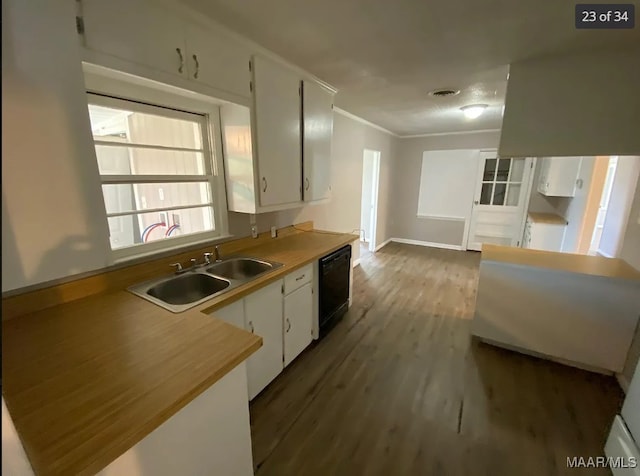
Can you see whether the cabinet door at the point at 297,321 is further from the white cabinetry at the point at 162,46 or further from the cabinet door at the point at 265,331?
the white cabinetry at the point at 162,46

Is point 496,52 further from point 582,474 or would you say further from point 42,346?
point 42,346

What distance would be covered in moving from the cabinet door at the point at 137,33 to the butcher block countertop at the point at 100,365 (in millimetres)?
1126

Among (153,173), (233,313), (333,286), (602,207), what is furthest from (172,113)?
(602,207)

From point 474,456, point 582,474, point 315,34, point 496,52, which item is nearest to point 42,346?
point 315,34

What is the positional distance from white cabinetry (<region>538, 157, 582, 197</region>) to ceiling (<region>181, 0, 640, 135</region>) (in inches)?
84.1

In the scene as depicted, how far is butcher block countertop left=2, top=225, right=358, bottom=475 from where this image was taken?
2.47 feet

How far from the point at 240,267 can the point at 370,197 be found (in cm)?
391

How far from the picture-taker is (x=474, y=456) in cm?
159

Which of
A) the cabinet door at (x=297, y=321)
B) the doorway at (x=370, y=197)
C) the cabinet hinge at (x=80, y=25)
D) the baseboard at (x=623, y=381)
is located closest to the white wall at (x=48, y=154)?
the cabinet hinge at (x=80, y=25)

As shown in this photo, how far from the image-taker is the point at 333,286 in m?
2.70

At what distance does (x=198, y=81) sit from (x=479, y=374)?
2.82 meters

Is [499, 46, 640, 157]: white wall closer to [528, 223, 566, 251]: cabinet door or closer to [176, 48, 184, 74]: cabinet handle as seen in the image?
[176, 48, 184, 74]: cabinet handle

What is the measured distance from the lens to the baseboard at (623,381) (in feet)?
6.66

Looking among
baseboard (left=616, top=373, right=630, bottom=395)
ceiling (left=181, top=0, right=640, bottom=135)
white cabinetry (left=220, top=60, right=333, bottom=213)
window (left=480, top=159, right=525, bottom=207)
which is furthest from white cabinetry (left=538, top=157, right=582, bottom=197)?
white cabinetry (left=220, top=60, right=333, bottom=213)
